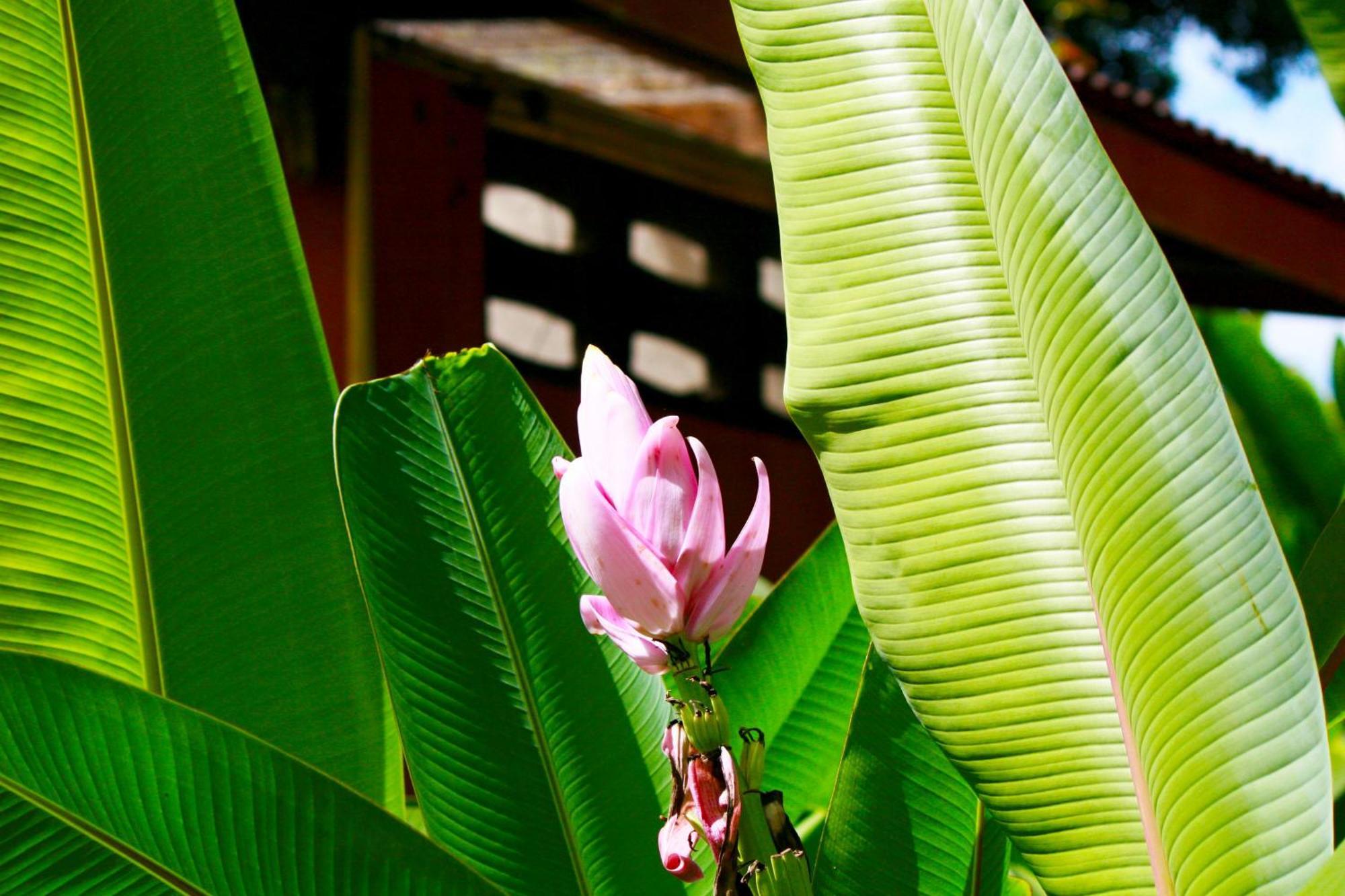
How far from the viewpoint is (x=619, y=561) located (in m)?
0.44

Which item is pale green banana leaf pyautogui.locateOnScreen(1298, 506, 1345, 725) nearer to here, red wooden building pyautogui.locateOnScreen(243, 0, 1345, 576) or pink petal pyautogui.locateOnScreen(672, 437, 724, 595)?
pink petal pyautogui.locateOnScreen(672, 437, 724, 595)

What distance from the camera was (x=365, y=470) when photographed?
1.92 ft

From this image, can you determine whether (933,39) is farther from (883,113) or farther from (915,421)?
(915,421)

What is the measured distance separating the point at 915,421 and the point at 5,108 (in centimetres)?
46

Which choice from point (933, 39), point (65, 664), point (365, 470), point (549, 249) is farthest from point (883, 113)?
point (549, 249)

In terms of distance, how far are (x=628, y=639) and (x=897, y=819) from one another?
18 cm

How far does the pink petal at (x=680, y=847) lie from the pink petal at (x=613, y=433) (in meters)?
0.11

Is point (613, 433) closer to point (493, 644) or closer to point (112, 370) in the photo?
point (493, 644)

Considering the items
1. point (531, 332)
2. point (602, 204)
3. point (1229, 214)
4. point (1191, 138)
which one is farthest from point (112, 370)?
point (1229, 214)

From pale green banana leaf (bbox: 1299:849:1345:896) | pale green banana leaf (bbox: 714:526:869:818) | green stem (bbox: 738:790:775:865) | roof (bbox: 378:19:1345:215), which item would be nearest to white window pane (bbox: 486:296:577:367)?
roof (bbox: 378:19:1345:215)

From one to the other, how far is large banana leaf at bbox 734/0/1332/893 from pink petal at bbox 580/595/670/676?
0.30 feet

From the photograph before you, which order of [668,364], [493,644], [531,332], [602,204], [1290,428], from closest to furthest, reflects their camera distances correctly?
1. [493,644]
2. [1290,428]
3. [531,332]
4. [602,204]
5. [668,364]

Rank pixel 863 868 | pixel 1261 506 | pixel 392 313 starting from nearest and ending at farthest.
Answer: pixel 1261 506, pixel 863 868, pixel 392 313

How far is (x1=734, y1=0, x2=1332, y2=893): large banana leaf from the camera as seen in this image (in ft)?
1.45
